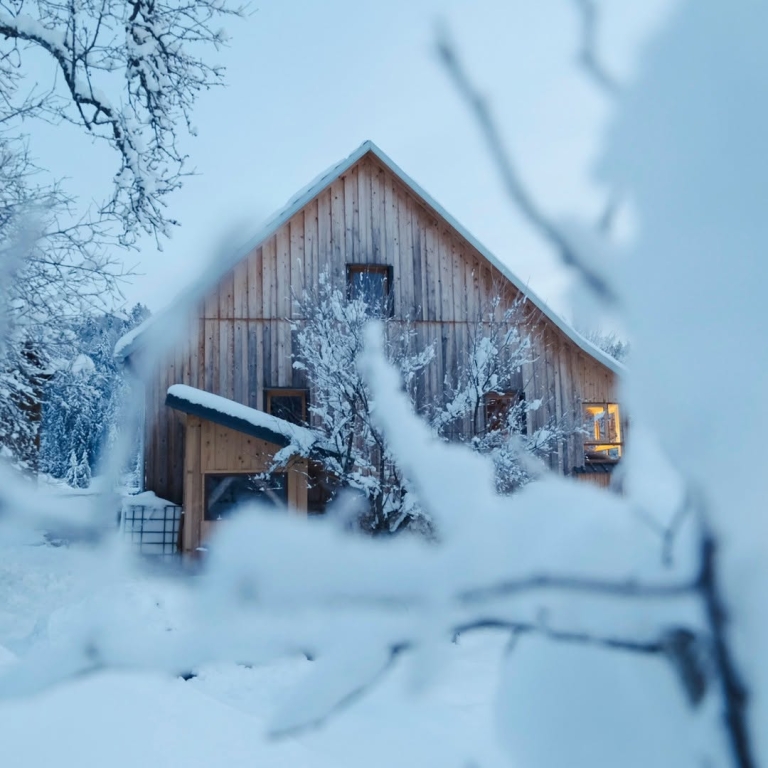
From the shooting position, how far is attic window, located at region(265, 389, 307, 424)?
23.5 ft

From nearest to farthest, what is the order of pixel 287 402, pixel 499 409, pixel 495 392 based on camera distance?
pixel 495 392
pixel 499 409
pixel 287 402

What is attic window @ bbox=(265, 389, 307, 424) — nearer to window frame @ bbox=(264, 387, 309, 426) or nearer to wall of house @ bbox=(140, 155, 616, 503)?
window frame @ bbox=(264, 387, 309, 426)

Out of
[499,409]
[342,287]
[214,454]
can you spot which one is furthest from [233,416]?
[499,409]

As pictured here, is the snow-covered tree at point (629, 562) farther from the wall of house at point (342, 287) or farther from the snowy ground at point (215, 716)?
the wall of house at point (342, 287)

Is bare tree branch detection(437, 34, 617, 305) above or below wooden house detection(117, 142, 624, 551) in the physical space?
below

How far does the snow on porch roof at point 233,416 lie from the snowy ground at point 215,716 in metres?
4.68

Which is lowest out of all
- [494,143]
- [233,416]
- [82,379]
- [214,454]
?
[214,454]

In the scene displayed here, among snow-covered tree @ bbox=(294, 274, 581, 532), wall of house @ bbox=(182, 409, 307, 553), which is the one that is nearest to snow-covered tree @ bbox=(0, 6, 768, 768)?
snow-covered tree @ bbox=(294, 274, 581, 532)

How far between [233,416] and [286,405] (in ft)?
5.32

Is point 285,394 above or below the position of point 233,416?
above

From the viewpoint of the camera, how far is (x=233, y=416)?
5.66m

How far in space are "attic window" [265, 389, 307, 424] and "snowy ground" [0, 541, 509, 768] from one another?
6.53m

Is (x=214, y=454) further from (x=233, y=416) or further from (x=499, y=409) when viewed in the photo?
(x=499, y=409)

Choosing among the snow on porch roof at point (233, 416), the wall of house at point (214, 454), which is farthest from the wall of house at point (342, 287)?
the snow on porch roof at point (233, 416)
